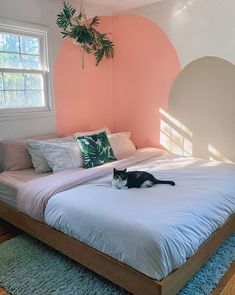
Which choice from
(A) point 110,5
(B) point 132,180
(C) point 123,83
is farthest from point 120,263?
(A) point 110,5

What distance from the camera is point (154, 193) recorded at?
2172mm

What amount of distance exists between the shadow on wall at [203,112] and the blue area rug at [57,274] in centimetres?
124

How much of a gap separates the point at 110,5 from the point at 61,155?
2.09 m

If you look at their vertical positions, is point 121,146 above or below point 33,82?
below

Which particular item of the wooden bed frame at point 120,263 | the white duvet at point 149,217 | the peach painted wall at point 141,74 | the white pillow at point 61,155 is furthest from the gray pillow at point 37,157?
the peach painted wall at point 141,74

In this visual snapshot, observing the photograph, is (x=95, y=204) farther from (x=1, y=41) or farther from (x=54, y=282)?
(x=1, y=41)

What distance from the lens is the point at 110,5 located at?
11.7 ft

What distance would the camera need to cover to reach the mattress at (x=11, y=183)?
254 centimetres

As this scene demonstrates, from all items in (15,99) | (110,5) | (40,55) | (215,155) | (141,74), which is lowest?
(215,155)

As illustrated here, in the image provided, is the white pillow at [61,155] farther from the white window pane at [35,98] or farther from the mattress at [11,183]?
the white window pane at [35,98]

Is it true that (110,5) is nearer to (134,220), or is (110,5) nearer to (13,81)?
(13,81)

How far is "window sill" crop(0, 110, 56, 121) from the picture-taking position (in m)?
2.99

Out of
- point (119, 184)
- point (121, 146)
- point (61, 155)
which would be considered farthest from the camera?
point (121, 146)

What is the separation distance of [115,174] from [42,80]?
169cm
